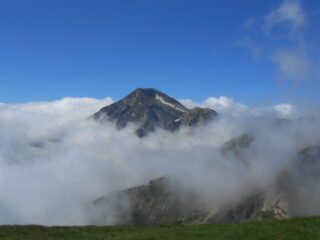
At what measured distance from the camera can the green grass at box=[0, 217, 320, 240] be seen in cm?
4347

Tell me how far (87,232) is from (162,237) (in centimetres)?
1187

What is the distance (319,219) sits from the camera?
49844 mm

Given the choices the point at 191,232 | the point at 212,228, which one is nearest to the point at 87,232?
the point at 191,232

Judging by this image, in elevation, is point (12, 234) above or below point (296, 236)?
above

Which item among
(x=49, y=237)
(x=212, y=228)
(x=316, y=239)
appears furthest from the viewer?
(x=212, y=228)

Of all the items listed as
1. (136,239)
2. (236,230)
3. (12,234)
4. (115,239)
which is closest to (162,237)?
(136,239)

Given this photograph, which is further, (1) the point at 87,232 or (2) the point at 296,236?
(1) the point at 87,232

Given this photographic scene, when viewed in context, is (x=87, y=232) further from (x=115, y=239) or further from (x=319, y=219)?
(x=319, y=219)

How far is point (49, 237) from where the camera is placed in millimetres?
45250

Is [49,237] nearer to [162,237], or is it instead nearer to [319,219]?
[162,237]

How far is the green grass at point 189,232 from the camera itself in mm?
43469

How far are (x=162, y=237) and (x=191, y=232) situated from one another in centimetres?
462

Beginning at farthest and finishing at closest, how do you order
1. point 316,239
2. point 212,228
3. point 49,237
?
point 212,228 → point 49,237 → point 316,239

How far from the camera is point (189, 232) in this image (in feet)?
151
